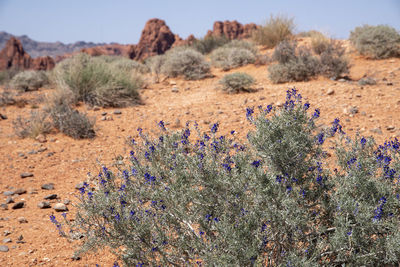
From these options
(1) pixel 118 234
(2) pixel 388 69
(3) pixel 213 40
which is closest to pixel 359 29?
(2) pixel 388 69

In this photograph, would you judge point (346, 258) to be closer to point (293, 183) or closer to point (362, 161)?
point (293, 183)

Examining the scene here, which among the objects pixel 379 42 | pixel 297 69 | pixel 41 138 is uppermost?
pixel 379 42

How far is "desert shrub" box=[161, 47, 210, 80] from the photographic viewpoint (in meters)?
10.5

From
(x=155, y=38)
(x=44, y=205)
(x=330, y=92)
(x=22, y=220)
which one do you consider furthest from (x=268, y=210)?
(x=155, y=38)

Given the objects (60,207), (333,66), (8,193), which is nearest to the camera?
(60,207)

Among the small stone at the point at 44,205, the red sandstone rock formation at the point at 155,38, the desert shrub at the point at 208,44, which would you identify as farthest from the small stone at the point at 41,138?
the red sandstone rock formation at the point at 155,38

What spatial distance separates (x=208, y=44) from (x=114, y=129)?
14.1 meters

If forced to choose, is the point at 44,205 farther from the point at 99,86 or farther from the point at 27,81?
the point at 27,81

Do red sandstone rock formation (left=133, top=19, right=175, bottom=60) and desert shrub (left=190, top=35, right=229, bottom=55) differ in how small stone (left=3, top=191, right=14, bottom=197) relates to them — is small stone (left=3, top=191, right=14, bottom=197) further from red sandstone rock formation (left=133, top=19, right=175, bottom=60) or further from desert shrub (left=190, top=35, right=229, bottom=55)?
red sandstone rock formation (left=133, top=19, right=175, bottom=60)

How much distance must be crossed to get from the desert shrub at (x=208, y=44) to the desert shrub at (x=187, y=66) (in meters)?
7.70

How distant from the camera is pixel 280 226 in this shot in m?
1.86

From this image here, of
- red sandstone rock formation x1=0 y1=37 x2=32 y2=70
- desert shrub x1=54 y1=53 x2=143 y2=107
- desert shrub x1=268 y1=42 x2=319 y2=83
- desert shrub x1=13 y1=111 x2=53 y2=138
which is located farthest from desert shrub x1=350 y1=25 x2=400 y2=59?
red sandstone rock formation x1=0 y1=37 x2=32 y2=70

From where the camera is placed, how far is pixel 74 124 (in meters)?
6.02

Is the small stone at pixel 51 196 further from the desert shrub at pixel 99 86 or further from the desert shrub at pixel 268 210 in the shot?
the desert shrub at pixel 99 86
